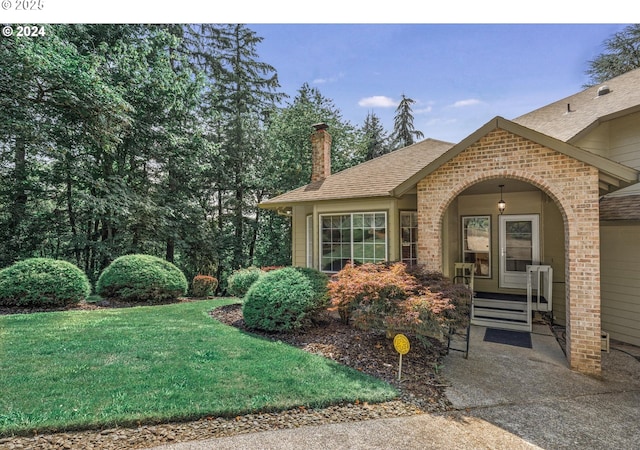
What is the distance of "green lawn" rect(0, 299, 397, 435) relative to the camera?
364cm

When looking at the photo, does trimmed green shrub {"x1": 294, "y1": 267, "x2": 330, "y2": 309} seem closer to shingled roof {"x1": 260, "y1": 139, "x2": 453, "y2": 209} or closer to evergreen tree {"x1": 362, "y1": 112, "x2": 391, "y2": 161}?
shingled roof {"x1": 260, "y1": 139, "x2": 453, "y2": 209}

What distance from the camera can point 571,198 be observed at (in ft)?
18.6

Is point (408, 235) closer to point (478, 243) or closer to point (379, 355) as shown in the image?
point (478, 243)

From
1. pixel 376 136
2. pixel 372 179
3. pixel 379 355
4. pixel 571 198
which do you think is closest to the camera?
pixel 379 355

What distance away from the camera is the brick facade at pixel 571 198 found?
545 cm

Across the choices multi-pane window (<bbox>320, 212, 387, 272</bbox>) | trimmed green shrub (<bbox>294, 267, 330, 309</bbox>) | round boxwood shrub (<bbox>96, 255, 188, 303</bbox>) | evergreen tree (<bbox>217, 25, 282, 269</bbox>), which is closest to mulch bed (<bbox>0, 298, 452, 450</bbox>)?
trimmed green shrub (<bbox>294, 267, 330, 309</bbox>)

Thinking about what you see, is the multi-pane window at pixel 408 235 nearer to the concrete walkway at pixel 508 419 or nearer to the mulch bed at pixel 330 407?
the mulch bed at pixel 330 407

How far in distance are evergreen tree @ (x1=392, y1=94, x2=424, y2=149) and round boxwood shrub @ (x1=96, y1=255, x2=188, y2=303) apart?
2591cm

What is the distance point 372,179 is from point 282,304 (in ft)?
16.5

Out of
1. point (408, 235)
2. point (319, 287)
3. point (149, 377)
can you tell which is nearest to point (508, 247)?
point (408, 235)

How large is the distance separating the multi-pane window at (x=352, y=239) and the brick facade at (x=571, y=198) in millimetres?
2845
